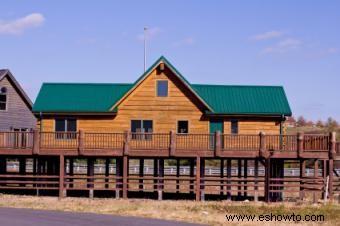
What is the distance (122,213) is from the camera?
31.5 metres

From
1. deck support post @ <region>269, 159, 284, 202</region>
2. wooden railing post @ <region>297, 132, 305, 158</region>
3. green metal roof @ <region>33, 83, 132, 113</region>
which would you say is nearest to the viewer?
wooden railing post @ <region>297, 132, 305, 158</region>

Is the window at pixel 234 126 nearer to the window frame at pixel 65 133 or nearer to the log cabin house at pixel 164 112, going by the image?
the log cabin house at pixel 164 112

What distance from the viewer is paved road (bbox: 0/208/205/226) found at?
26.3 metres

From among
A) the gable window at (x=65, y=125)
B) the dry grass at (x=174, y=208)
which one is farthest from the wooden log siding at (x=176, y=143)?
the dry grass at (x=174, y=208)

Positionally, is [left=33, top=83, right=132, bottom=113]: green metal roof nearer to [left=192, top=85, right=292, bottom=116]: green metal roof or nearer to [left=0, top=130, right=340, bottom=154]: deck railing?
[left=0, top=130, right=340, bottom=154]: deck railing

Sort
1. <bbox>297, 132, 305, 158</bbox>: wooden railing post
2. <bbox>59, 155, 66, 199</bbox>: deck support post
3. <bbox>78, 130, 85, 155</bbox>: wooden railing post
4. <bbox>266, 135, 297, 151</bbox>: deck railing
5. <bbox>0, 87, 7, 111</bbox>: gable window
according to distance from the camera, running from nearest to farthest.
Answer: <bbox>297, 132, 305, 158</bbox>: wooden railing post, <bbox>266, 135, 297, 151</bbox>: deck railing, <bbox>78, 130, 85, 155</bbox>: wooden railing post, <bbox>59, 155, 66, 199</bbox>: deck support post, <bbox>0, 87, 7, 111</bbox>: gable window

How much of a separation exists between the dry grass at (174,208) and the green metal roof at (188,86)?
6.38 meters

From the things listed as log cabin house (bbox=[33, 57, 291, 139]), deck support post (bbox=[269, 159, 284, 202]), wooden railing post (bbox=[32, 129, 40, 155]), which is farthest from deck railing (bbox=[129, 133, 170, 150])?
deck support post (bbox=[269, 159, 284, 202])

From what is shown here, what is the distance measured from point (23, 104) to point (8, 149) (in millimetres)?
12564

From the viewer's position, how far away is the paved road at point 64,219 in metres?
26.3

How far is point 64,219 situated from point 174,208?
25.4 ft

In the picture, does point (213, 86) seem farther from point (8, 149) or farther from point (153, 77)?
point (8, 149)

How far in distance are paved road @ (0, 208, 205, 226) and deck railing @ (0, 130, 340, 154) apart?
364 inches

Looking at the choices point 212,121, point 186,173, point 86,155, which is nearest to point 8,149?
point 86,155
